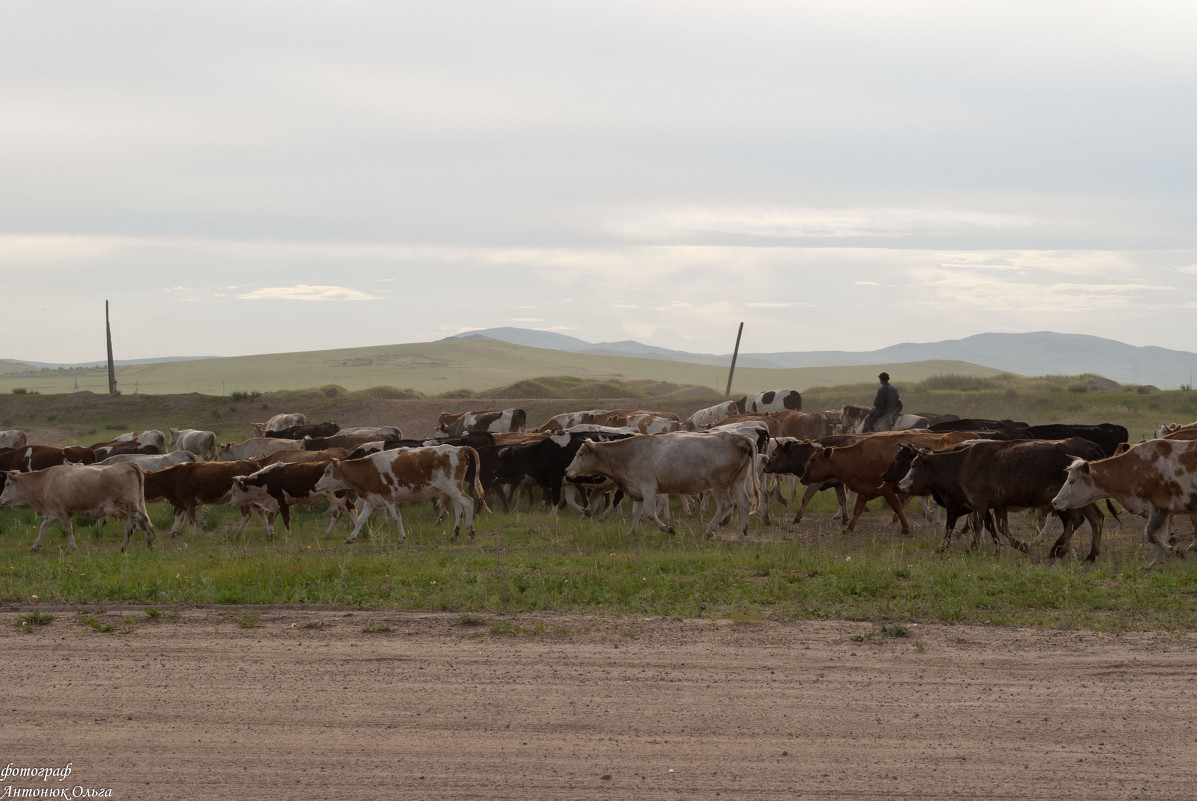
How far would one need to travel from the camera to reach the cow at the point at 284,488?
1593cm

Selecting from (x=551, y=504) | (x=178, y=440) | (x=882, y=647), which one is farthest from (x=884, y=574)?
(x=178, y=440)

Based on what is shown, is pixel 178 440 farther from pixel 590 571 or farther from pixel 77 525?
pixel 590 571

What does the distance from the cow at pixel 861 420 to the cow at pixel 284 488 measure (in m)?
13.2

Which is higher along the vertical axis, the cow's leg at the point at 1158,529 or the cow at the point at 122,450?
the cow at the point at 122,450

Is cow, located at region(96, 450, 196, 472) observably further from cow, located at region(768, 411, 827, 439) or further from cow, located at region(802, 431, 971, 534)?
cow, located at region(768, 411, 827, 439)

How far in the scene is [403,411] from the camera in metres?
41.2

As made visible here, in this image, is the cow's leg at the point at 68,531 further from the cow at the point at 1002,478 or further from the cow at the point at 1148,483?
the cow at the point at 1148,483

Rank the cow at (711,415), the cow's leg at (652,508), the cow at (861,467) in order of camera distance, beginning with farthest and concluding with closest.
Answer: the cow at (711,415)
the cow at (861,467)
the cow's leg at (652,508)

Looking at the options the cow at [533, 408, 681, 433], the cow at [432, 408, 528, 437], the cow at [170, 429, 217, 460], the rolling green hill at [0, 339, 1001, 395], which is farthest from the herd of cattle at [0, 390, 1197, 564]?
the rolling green hill at [0, 339, 1001, 395]

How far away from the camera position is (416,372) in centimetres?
12350

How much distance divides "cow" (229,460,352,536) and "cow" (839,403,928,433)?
43.2 feet

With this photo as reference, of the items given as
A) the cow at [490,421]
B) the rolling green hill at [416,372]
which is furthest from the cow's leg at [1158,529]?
the rolling green hill at [416,372]

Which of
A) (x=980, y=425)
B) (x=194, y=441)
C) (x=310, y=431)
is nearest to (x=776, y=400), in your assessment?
(x=980, y=425)

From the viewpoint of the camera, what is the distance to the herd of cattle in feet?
38.7
